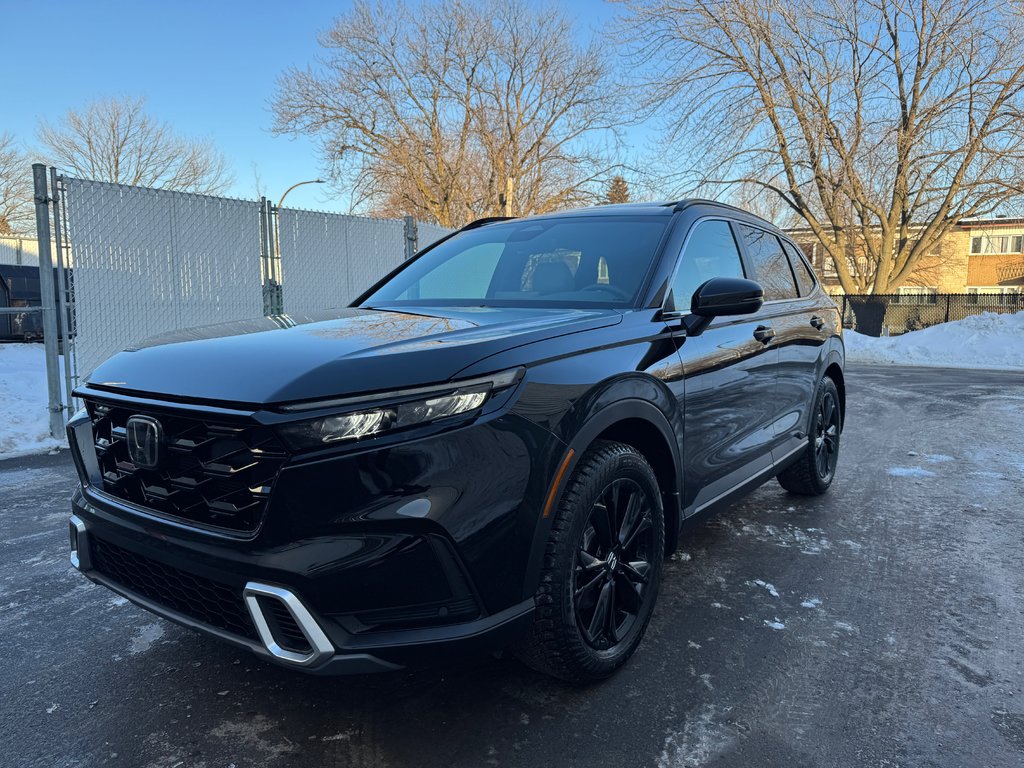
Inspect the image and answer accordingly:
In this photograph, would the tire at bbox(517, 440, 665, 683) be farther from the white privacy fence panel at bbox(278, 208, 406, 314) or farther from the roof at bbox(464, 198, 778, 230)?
the white privacy fence panel at bbox(278, 208, 406, 314)

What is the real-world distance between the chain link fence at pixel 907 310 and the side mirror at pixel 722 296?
23172mm

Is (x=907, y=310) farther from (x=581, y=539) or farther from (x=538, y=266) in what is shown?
(x=581, y=539)

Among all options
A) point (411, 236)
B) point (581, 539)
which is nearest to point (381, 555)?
point (581, 539)

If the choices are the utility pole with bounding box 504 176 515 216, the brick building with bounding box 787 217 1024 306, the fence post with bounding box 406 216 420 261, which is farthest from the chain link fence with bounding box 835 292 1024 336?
the brick building with bounding box 787 217 1024 306

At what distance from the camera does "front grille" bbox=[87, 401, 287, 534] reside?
200 centimetres

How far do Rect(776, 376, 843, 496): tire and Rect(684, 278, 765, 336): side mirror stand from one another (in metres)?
1.94

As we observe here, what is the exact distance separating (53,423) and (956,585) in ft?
23.9

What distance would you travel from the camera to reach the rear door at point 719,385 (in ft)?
10.2

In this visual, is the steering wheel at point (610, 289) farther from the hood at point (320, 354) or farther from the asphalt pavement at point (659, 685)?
the asphalt pavement at point (659, 685)

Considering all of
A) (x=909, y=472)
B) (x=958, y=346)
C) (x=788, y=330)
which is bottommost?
(x=909, y=472)

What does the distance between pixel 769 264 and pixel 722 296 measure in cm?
158

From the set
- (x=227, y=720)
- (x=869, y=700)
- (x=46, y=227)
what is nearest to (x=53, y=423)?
(x=46, y=227)

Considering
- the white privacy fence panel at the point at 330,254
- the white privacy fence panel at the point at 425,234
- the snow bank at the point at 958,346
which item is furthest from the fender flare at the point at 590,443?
the snow bank at the point at 958,346

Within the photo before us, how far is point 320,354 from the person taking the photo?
218 cm
